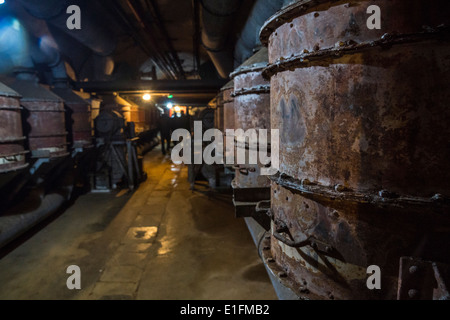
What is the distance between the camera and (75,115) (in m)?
9.26

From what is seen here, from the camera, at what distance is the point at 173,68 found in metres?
14.8

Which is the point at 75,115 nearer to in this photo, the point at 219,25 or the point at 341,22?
the point at 219,25

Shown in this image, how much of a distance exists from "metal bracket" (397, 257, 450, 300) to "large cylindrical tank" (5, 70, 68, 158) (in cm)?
Result: 832

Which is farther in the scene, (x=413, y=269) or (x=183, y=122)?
(x=183, y=122)

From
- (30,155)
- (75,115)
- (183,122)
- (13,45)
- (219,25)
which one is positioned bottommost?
(30,155)

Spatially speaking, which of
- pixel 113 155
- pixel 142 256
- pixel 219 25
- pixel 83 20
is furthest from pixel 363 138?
pixel 113 155

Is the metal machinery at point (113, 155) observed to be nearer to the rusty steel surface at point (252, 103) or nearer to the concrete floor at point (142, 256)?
the concrete floor at point (142, 256)

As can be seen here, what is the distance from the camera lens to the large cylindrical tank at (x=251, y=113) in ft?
12.7

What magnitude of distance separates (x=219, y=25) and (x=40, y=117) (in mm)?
5417

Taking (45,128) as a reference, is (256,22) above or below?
above

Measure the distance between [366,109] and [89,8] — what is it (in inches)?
335

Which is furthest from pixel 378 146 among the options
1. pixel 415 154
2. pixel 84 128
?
pixel 84 128

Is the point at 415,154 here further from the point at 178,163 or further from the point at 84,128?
the point at 178,163

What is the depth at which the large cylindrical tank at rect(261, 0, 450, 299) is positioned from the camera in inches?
59.9
